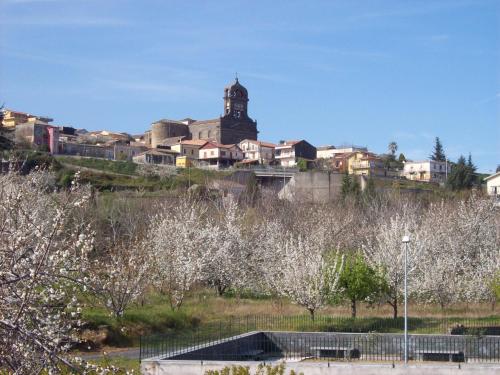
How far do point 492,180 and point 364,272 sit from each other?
195 ft

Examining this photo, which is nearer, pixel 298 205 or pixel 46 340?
pixel 46 340

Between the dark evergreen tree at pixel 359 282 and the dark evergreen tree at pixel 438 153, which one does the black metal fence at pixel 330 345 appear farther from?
the dark evergreen tree at pixel 438 153

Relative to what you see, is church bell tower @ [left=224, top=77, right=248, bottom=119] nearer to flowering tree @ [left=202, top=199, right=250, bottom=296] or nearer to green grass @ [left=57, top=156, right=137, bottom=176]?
green grass @ [left=57, top=156, right=137, bottom=176]

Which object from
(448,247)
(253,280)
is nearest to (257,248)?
(253,280)

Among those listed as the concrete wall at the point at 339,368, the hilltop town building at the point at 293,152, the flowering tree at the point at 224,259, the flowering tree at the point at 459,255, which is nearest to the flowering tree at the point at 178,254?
the flowering tree at the point at 224,259

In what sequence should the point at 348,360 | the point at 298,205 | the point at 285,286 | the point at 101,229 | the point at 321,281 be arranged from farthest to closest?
1. the point at 298,205
2. the point at 101,229
3. the point at 285,286
4. the point at 321,281
5. the point at 348,360

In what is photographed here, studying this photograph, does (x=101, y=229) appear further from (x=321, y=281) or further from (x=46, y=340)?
(x=46, y=340)

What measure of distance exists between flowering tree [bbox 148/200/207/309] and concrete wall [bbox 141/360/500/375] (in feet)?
40.3

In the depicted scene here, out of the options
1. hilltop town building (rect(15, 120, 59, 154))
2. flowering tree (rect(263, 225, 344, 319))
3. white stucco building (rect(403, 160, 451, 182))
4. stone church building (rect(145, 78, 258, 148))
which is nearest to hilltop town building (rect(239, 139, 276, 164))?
stone church building (rect(145, 78, 258, 148))

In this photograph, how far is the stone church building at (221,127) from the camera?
12975 cm

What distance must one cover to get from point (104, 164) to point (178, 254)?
2282 inches

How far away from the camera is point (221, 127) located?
13125cm

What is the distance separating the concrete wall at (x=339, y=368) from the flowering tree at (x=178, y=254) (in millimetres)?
12275

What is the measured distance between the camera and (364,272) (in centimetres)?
2566
